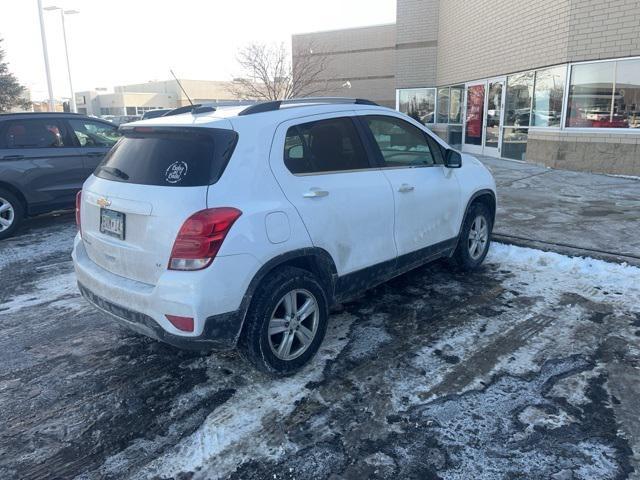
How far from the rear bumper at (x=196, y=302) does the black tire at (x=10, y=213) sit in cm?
510

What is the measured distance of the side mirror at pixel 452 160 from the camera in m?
4.79

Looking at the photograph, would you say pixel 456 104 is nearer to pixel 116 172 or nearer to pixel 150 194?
pixel 116 172

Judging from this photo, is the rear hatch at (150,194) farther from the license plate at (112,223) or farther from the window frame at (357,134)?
the window frame at (357,134)

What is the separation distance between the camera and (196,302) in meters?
2.90


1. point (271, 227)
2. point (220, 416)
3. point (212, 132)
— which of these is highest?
point (212, 132)

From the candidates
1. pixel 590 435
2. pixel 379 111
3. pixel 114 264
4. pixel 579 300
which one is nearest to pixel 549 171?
pixel 579 300

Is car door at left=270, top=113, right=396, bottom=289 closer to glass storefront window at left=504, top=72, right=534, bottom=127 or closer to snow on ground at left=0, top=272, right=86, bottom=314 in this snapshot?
snow on ground at left=0, top=272, right=86, bottom=314

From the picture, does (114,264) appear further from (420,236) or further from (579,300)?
(579,300)

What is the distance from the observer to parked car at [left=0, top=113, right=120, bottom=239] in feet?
23.8

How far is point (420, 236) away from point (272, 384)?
1883mm

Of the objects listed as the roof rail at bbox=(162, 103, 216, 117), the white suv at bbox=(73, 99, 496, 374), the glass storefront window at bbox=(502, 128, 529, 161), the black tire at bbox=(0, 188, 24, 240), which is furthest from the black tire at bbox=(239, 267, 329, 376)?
the glass storefront window at bbox=(502, 128, 529, 161)

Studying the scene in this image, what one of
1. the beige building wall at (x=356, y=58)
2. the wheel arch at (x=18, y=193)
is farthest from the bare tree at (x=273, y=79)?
the wheel arch at (x=18, y=193)

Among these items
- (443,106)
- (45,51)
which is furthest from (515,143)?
(45,51)

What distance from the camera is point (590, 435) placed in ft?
9.21
